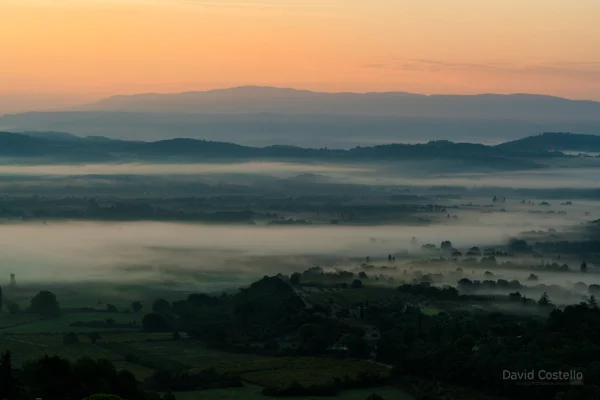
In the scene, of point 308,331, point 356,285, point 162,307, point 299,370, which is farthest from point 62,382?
point 356,285

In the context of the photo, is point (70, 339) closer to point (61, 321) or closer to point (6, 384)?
point (61, 321)

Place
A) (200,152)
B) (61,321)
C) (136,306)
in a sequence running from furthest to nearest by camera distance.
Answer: (200,152)
(136,306)
(61,321)

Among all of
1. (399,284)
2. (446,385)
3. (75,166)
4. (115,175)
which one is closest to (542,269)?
(399,284)

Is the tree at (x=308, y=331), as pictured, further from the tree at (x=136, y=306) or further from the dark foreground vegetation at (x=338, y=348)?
the tree at (x=136, y=306)

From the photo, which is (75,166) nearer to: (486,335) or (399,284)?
(399,284)

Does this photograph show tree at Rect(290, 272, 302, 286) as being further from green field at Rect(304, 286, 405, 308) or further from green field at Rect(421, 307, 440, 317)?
green field at Rect(421, 307, 440, 317)

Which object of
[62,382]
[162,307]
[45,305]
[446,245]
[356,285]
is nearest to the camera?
[62,382]
